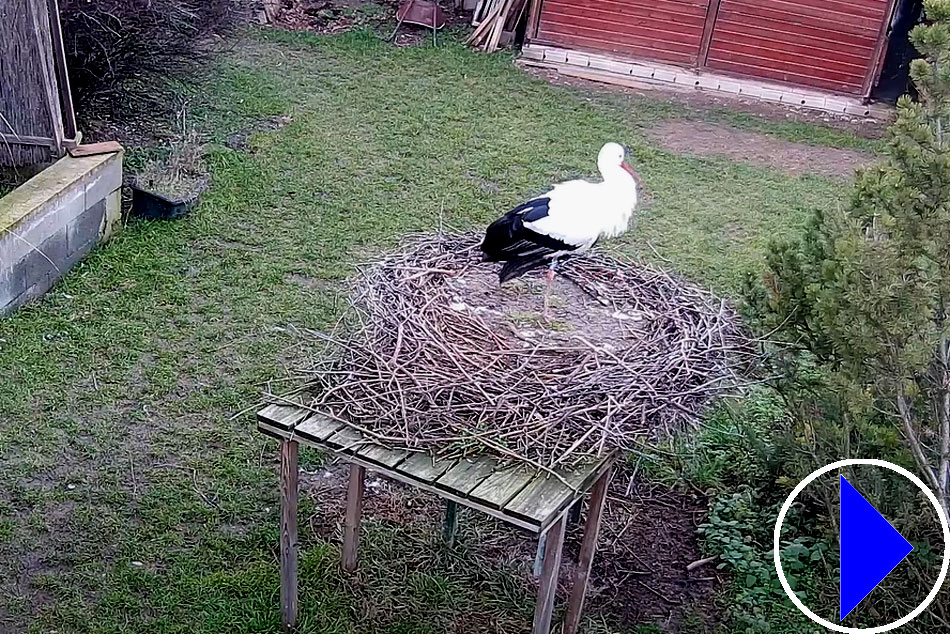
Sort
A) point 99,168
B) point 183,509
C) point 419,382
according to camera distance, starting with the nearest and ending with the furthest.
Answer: point 419,382 → point 183,509 → point 99,168

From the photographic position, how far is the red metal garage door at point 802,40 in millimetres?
10781

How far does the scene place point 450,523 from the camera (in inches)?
171

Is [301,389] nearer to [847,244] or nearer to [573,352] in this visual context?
[573,352]

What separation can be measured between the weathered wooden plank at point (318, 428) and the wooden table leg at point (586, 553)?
0.97m

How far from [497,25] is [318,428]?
30.5ft

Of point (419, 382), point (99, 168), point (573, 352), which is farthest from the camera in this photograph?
point (99, 168)

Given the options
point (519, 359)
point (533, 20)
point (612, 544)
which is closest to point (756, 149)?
point (533, 20)

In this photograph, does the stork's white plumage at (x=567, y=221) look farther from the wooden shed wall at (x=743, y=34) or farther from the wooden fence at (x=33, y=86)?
the wooden shed wall at (x=743, y=34)

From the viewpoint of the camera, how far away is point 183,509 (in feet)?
Answer: 14.8

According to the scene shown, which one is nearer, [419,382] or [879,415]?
[419,382]

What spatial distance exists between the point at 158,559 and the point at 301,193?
3.99 metres

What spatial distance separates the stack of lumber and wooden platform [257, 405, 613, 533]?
9.11m

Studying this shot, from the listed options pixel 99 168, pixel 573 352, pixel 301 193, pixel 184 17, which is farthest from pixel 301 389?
pixel 184 17

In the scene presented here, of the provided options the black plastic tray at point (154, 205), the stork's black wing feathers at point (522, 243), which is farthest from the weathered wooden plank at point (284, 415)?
the black plastic tray at point (154, 205)
